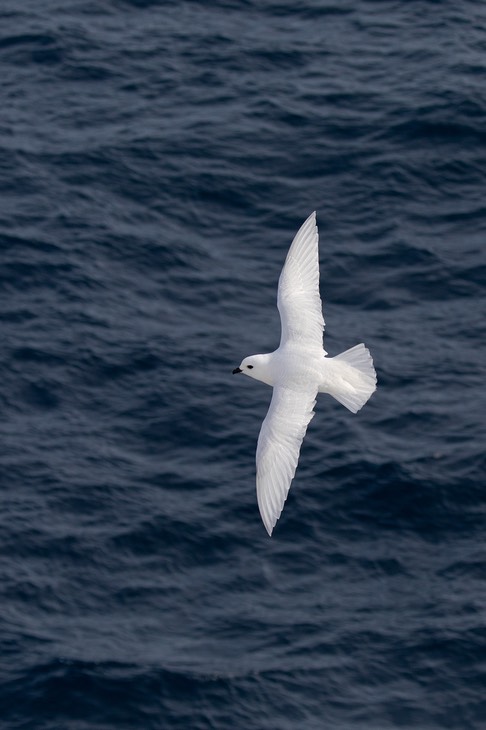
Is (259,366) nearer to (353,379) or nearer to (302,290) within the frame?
(353,379)

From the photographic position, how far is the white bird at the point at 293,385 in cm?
2808

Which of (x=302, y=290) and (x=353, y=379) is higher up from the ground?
(x=302, y=290)

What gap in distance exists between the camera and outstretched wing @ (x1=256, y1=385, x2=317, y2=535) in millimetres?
27938

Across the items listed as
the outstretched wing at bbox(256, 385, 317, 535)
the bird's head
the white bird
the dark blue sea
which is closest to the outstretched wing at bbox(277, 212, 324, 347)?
the white bird

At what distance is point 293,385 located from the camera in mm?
28828

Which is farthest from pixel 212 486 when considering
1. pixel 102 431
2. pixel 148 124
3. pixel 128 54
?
pixel 128 54

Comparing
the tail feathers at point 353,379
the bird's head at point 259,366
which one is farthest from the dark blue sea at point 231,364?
the tail feathers at point 353,379

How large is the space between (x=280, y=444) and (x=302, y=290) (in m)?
→ 4.07

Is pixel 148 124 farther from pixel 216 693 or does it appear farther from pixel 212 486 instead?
pixel 216 693

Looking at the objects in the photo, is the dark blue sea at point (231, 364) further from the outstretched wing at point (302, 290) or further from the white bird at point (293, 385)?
the white bird at point (293, 385)

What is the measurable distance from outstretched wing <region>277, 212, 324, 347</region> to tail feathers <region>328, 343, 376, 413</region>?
1.17 m

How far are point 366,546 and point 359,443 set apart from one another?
2658mm

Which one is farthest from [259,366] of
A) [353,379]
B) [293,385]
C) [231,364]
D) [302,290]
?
[231,364]

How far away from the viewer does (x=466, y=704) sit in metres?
35.7
